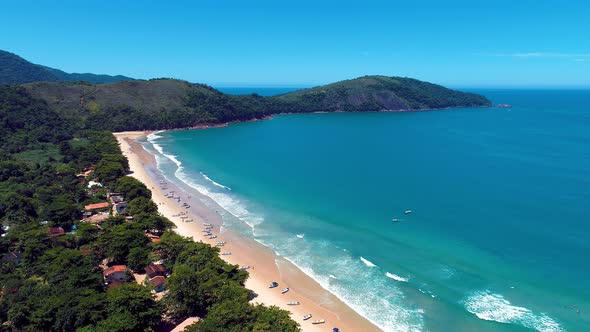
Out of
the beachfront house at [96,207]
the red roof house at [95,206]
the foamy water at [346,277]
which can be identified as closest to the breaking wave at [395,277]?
the foamy water at [346,277]

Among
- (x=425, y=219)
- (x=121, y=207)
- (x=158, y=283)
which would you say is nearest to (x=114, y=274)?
(x=158, y=283)

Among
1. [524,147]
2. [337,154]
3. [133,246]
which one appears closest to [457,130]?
[524,147]

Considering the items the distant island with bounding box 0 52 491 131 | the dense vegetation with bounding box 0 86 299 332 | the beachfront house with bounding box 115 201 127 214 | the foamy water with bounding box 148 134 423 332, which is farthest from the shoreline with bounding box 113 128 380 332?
the distant island with bounding box 0 52 491 131

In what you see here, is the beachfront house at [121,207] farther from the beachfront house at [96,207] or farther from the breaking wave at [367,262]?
the breaking wave at [367,262]

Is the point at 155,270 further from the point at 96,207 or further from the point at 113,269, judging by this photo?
the point at 96,207

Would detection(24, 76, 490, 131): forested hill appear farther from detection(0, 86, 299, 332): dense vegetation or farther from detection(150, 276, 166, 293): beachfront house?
detection(150, 276, 166, 293): beachfront house
